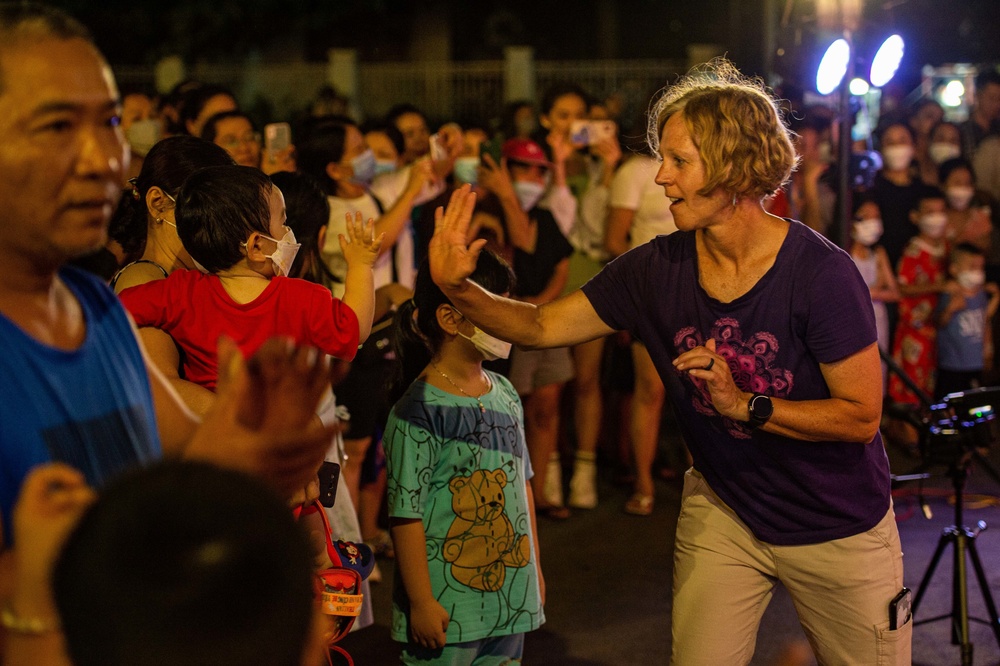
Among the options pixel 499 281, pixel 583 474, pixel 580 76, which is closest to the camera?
pixel 499 281

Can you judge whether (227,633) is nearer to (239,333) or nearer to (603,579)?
(239,333)

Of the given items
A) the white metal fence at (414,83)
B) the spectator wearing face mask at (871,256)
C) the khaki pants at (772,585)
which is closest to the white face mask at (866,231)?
the spectator wearing face mask at (871,256)

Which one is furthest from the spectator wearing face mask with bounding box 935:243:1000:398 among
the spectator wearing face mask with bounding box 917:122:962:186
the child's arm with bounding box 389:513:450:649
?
the child's arm with bounding box 389:513:450:649

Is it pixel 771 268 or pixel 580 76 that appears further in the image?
pixel 580 76

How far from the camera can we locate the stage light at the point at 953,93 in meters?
14.9

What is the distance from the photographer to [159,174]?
3297 mm

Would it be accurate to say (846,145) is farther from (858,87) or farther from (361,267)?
(361,267)

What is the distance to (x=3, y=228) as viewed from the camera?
57.3 inches

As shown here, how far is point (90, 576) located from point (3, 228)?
0.59 m

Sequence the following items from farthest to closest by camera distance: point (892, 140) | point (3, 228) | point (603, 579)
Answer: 1. point (892, 140)
2. point (603, 579)
3. point (3, 228)

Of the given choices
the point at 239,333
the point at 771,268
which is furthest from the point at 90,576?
the point at 771,268

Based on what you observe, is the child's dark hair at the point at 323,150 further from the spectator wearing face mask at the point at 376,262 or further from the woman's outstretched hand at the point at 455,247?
the woman's outstretched hand at the point at 455,247

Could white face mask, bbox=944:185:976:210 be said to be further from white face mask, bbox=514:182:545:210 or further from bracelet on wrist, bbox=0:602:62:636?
bracelet on wrist, bbox=0:602:62:636

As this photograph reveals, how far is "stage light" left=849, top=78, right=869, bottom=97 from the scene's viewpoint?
281 inches
